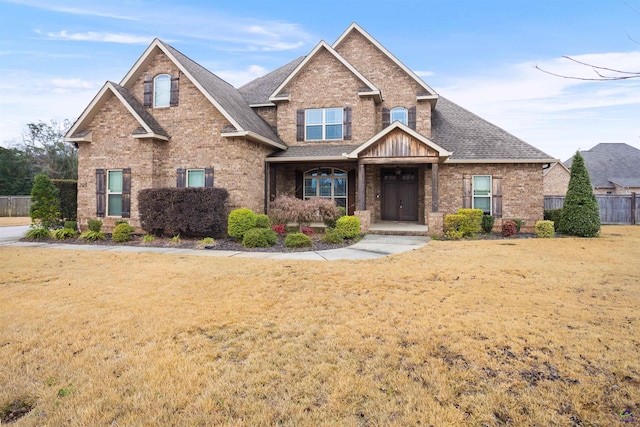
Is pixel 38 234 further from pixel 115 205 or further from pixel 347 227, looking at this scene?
pixel 347 227

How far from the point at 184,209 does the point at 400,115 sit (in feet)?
36.3

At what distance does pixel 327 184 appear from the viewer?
659 inches

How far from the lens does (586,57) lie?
2850 mm

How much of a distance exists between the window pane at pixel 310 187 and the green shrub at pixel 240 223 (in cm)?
536

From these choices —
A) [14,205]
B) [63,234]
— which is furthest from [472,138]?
[14,205]

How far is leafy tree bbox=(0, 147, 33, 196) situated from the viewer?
33.2 meters

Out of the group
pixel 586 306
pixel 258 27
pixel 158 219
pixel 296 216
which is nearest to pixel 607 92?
pixel 586 306

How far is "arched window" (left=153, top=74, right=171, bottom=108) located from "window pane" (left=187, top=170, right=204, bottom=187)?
3.16 metres

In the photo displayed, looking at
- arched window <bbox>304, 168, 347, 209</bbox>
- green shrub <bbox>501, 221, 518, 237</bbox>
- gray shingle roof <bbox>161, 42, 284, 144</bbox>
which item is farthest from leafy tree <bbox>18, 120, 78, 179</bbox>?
green shrub <bbox>501, 221, 518, 237</bbox>

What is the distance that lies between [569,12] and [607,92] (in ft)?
6.29

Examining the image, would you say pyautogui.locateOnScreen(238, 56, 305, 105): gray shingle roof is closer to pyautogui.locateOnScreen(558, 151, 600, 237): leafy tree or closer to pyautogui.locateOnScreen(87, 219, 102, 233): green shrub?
pyautogui.locateOnScreen(87, 219, 102, 233): green shrub

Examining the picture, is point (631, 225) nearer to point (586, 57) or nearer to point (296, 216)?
point (296, 216)

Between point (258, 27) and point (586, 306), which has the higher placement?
point (258, 27)

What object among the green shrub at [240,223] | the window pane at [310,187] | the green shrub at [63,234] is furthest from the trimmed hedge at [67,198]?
the window pane at [310,187]
